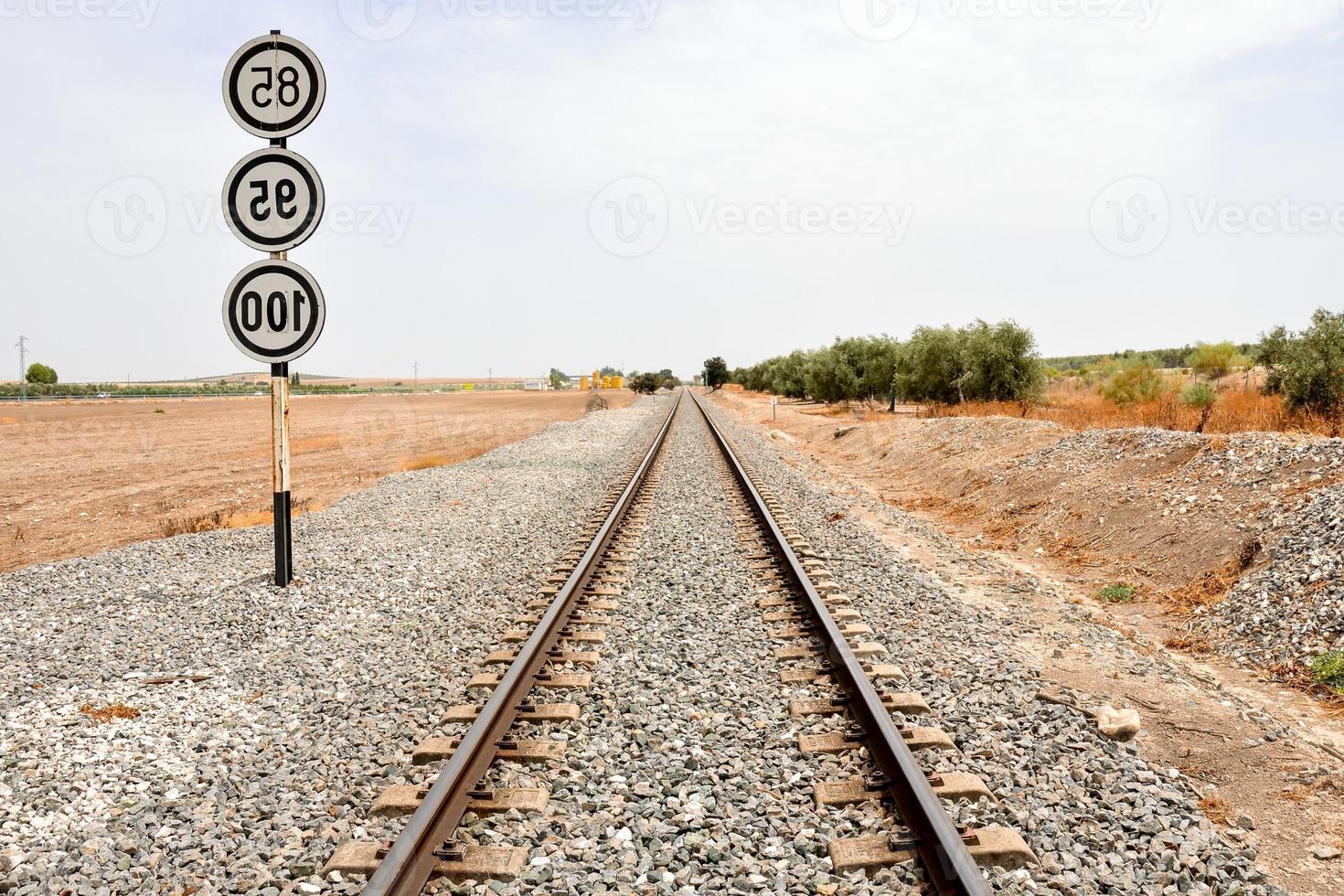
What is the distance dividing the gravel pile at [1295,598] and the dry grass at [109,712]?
8052mm

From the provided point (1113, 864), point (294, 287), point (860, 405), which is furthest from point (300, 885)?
point (860, 405)

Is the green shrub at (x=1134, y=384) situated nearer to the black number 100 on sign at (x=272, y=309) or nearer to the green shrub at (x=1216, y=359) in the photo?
the green shrub at (x=1216, y=359)

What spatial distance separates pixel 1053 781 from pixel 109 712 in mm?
5356

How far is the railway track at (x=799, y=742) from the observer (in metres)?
3.06

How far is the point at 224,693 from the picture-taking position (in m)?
4.96

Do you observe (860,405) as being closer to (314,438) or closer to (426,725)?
(314,438)

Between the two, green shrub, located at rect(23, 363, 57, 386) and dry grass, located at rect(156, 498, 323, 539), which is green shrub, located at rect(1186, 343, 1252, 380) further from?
green shrub, located at rect(23, 363, 57, 386)

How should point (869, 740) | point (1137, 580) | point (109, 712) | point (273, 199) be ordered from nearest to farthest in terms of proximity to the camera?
1. point (869, 740)
2. point (109, 712)
3. point (273, 199)
4. point (1137, 580)

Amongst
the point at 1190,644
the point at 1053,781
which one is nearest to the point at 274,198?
the point at 1053,781

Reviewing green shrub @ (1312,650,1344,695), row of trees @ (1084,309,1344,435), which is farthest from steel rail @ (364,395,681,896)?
row of trees @ (1084,309,1344,435)

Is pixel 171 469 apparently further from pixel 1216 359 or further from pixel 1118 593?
pixel 1216 359

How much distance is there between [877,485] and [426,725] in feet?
49.5

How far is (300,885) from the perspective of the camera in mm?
2988

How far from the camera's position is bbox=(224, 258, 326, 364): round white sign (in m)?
6.96
